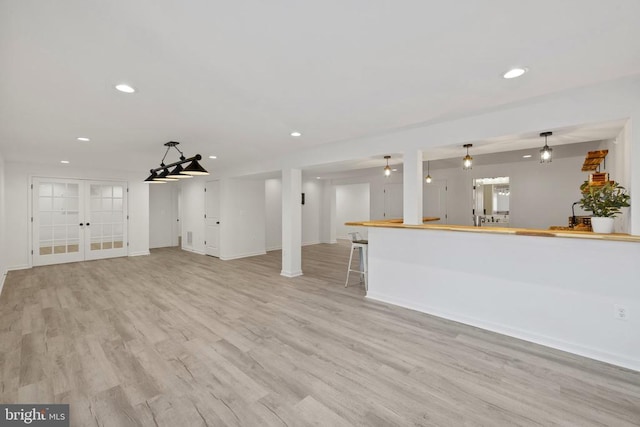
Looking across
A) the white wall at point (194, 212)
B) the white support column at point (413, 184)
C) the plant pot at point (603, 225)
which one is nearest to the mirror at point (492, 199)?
the white support column at point (413, 184)

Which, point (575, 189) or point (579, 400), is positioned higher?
point (575, 189)

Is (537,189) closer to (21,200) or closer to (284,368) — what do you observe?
(284,368)

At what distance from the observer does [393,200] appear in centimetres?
904

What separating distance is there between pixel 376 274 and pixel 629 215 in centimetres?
270

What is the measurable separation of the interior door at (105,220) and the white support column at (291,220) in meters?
5.35

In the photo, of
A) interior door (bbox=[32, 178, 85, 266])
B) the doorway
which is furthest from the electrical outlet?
interior door (bbox=[32, 178, 85, 266])

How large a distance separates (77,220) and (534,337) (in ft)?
31.1

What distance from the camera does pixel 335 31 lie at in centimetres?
169

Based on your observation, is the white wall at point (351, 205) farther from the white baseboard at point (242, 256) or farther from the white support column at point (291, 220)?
the white support column at point (291, 220)

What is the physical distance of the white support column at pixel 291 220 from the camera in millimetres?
5535

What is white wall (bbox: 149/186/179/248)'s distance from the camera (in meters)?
9.52

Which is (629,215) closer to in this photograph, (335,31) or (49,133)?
(335,31)

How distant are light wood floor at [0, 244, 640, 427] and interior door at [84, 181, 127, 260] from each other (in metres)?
3.58

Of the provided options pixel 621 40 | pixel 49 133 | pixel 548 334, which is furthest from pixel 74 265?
pixel 621 40
